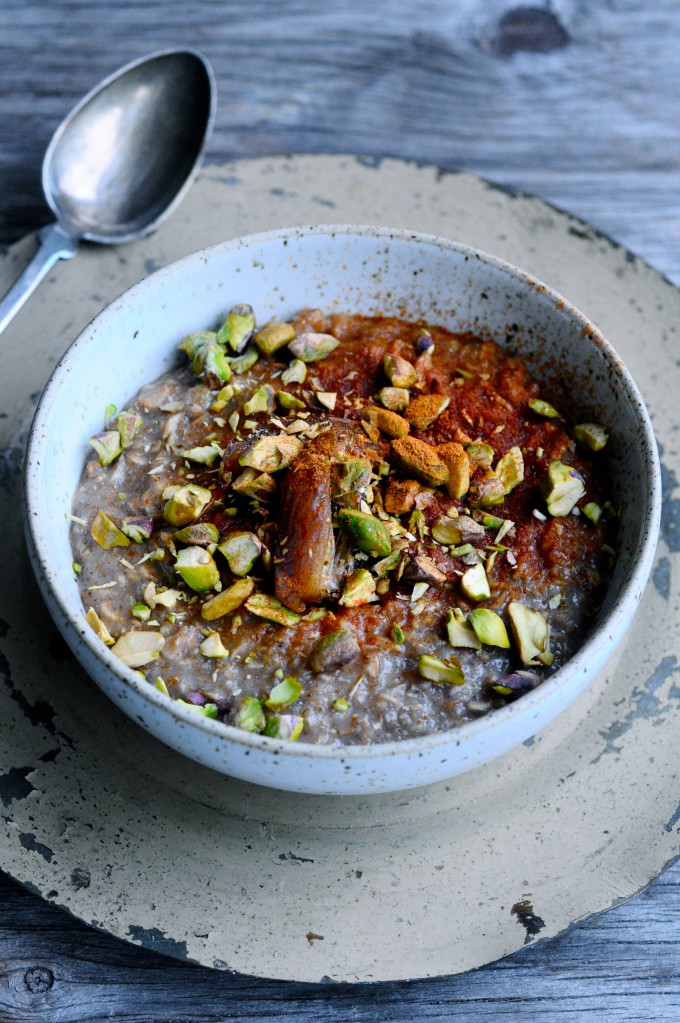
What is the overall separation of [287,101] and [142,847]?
2.17 meters

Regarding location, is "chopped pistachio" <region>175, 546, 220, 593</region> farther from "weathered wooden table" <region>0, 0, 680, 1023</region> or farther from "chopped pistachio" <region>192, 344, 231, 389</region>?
"weathered wooden table" <region>0, 0, 680, 1023</region>

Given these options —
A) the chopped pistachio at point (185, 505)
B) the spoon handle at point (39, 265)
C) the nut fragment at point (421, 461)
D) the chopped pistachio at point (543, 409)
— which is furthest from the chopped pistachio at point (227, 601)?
the spoon handle at point (39, 265)

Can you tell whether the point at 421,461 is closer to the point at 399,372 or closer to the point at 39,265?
the point at 399,372

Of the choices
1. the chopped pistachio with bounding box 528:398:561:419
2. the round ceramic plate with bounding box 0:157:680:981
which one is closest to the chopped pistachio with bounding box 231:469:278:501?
the round ceramic plate with bounding box 0:157:680:981

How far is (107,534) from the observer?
6.22 ft

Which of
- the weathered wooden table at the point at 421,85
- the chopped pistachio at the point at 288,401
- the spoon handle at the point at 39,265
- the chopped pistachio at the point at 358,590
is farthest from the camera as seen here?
the weathered wooden table at the point at 421,85

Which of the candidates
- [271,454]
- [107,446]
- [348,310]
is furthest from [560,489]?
[107,446]

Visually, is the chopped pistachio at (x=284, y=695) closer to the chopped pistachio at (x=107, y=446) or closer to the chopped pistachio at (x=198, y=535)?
the chopped pistachio at (x=198, y=535)

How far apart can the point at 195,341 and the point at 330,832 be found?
1024 millimetres

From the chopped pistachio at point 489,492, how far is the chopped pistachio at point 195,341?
64 centimetres

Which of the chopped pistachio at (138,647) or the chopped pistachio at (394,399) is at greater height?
the chopped pistachio at (394,399)

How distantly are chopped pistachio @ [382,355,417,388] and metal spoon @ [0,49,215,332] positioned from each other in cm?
78

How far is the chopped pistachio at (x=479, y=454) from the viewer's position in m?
2.00

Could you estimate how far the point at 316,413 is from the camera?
207cm
